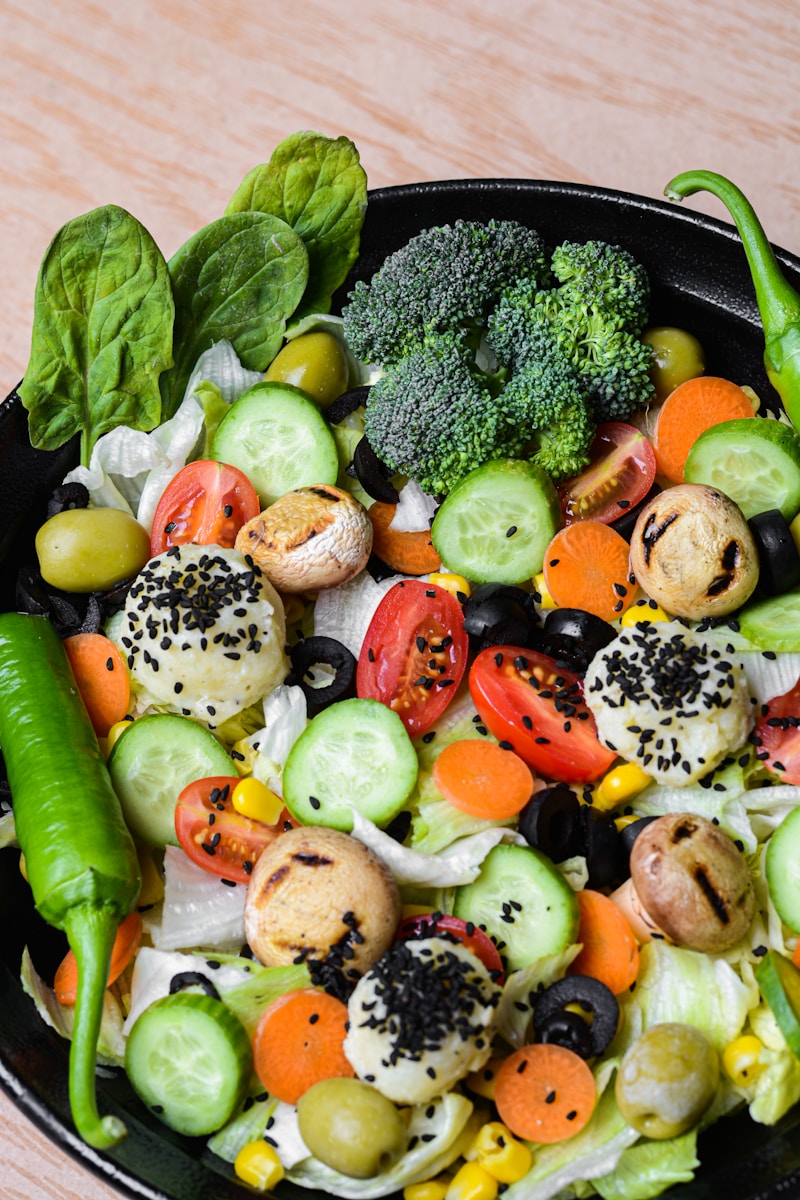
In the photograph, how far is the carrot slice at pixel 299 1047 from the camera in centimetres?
274

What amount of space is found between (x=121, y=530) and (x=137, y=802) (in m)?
0.84

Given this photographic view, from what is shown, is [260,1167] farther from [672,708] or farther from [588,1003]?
[672,708]

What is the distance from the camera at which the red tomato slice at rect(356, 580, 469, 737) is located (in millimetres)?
3197

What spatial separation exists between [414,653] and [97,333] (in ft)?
5.00

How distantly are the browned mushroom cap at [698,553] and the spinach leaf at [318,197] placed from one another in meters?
1.46

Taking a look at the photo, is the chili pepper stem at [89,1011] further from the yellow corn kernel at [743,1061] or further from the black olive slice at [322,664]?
the yellow corn kernel at [743,1061]

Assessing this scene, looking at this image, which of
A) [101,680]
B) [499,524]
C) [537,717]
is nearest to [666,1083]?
[537,717]

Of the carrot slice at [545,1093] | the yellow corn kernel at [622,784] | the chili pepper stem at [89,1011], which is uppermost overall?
the yellow corn kernel at [622,784]

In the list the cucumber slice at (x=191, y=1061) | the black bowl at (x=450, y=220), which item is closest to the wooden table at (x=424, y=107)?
the black bowl at (x=450, y=220)

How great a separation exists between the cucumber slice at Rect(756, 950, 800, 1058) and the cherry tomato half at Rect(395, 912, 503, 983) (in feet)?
2.02

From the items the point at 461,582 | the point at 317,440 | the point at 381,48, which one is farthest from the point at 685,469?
the point at 381,48

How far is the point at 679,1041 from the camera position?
8.50 ft

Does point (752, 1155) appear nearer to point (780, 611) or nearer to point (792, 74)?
point (780, 611)

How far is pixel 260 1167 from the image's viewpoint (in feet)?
8.73
